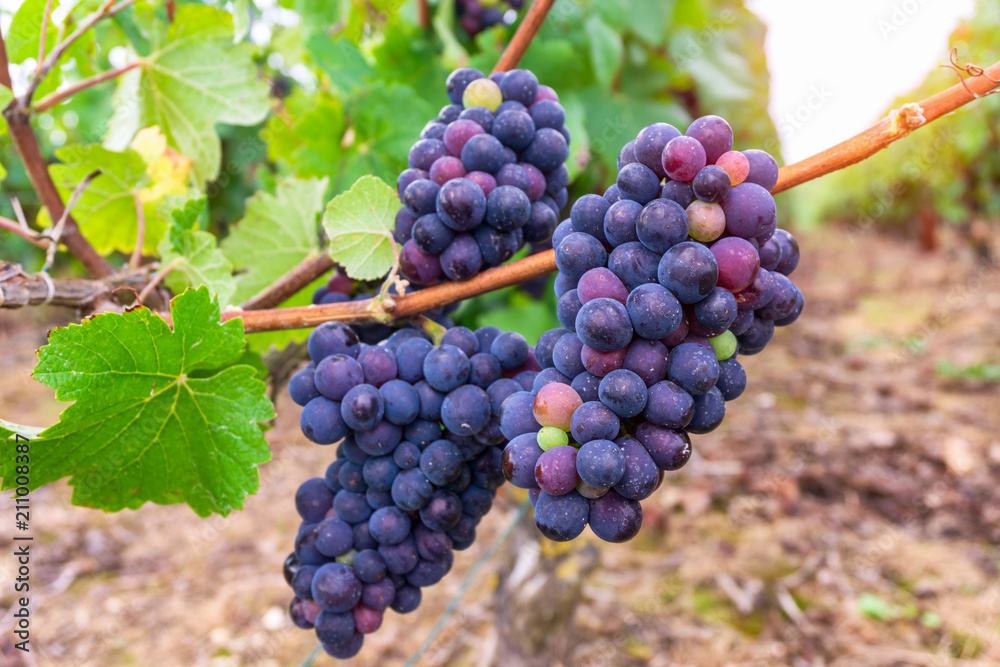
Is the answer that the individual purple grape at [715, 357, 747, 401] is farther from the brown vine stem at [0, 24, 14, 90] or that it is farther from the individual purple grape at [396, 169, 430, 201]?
the brown vine stem at [0, 24, 14, 90]

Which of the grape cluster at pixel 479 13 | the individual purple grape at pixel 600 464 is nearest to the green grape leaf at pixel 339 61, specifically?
the grape cluster at pixel 479 13

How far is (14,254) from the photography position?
6.91 metres

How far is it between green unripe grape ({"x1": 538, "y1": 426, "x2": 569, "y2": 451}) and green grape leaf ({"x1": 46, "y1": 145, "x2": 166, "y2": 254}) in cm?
100

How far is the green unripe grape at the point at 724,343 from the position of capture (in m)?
0.71

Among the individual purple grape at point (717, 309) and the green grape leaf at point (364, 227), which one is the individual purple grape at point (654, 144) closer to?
the individual purple grape at point (717, 309)

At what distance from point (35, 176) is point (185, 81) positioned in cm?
38

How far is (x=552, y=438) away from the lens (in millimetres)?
670

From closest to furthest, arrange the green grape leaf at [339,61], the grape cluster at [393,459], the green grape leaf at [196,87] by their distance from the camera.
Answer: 1. the grape cluster at [393,459]
2. the green grape leaf at [196,87]
3. the green grape leaf at [339,61]

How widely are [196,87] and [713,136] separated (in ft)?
3.76

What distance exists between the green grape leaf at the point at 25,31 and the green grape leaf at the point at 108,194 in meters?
0.20

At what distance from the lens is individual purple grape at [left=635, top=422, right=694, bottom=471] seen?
0.65 m

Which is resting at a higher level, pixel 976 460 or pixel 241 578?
pixel 976 460

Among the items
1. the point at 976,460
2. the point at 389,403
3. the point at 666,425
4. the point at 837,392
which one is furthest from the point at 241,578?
the point at 837,392

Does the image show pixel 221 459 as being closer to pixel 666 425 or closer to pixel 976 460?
pixel 666 425
